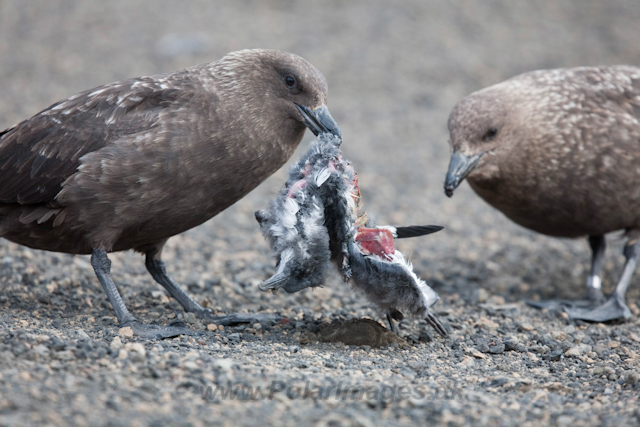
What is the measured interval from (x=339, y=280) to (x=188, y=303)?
139cm

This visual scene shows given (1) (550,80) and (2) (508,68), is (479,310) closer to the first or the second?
(1) (550,80)

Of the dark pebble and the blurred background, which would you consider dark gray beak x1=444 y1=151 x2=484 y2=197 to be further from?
the dark pebble

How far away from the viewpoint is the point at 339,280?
227 inches

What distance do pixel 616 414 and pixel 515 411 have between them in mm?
437

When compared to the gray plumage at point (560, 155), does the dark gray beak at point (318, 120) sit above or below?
above

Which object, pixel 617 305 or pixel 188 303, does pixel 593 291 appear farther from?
pixel 188 303

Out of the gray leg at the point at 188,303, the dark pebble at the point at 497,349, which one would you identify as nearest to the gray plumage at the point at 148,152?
the gray leg at the point at 188,303

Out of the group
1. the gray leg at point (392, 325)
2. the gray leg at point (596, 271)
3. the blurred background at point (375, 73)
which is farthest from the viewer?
the blurred background at point (375, 73)

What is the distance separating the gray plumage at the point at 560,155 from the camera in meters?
5.39

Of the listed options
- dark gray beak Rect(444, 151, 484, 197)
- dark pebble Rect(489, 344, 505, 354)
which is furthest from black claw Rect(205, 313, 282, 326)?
dark gray beak Rect(444, 151, 484, 197)

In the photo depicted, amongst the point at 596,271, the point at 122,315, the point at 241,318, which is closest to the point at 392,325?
the point at 241,318

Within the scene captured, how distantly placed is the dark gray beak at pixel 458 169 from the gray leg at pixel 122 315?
2.08 m

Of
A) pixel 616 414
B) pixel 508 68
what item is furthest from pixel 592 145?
pixel 508 68

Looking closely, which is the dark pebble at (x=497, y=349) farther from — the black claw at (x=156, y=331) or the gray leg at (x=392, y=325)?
the black claw at (x=156, y=331)
